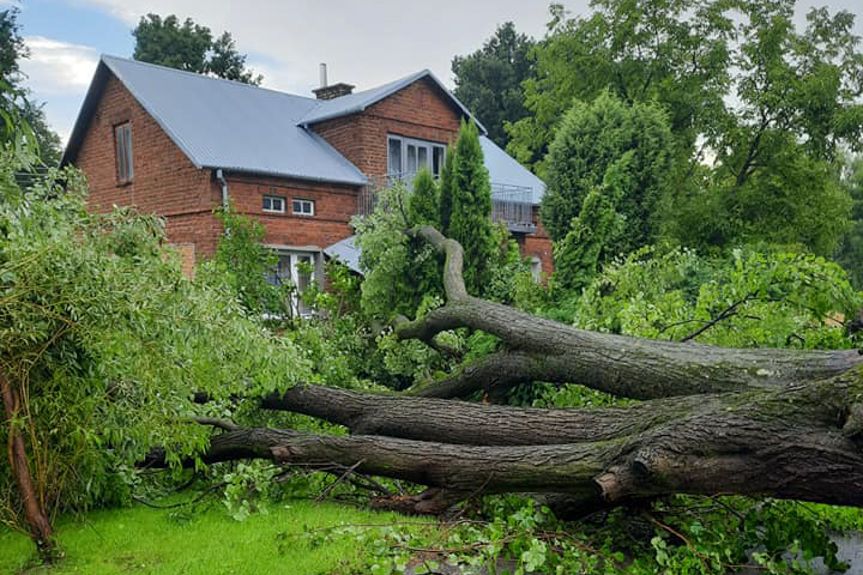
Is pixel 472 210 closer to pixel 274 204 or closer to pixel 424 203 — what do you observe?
pixel 424 203

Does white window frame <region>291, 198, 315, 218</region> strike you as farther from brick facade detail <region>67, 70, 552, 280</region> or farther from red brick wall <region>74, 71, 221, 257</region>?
red brick wall <region>74, 71, 221, 257</region>

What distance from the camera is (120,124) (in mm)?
15500

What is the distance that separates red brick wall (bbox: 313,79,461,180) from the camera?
16.0 meters

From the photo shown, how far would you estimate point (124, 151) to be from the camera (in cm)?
1559

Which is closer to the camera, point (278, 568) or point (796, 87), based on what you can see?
point (278, 568)

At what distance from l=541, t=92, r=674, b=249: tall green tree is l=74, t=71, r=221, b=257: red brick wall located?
6950 mm

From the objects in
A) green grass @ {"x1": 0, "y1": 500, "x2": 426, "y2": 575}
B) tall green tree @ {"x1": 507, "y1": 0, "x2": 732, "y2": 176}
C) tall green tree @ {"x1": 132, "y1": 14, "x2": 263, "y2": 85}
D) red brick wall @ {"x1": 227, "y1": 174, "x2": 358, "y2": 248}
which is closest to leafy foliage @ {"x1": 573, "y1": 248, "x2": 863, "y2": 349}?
green grass @ {"x1": 0, "y1": 500, "x2": 426, "y2": 575}

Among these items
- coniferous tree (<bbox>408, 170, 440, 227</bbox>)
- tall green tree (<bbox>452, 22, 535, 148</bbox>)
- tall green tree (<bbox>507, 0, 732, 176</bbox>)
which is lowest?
coniferous tree (<bbox>408, 170, 440, 227</bbox>)

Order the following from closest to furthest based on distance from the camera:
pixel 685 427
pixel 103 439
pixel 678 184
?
pixel 685 427, pixel 103 439, pixel 678 184

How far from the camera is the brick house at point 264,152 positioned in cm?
1362

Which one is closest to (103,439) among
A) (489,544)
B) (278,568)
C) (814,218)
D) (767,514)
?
(278,568)

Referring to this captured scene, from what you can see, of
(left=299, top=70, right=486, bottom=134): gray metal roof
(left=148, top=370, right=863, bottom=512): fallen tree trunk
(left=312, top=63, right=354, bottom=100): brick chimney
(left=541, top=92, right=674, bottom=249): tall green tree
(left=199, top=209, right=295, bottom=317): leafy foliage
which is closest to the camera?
(left=148, top=370, right=863, bottom=512): fallen tree trunk

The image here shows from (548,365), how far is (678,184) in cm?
1360

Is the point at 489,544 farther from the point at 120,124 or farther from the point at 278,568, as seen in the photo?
the point at 120,124
